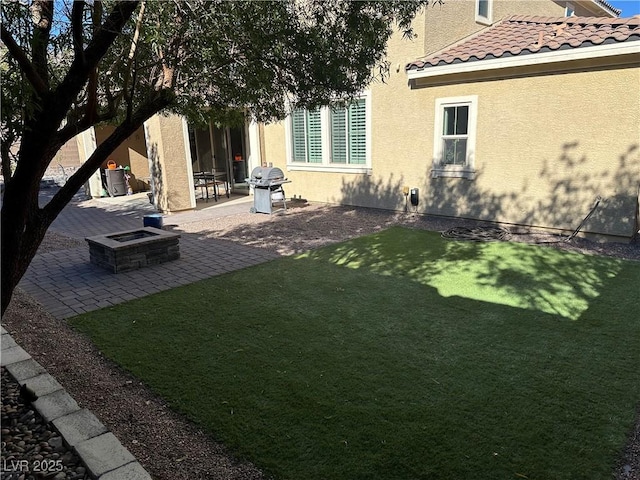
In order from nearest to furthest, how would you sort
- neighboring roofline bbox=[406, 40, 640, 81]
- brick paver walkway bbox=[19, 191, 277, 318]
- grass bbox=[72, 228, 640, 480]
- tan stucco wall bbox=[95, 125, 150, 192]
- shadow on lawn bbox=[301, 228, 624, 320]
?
grass bbox=[72, 228, 640, 480] → shadow on lawn bbox=[301, 228, 624, 320] → brick paver walkway bbox=[19, 191, 277, 318] → neighboring roofline bbox=[406, 40, 640, 81] → tan stucco wall bbox=[95, 125, 150, 192]

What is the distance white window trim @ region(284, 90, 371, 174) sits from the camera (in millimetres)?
11921

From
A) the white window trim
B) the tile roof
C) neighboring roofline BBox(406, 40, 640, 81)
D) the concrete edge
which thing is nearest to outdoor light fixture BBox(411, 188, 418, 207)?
the white window trim

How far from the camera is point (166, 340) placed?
184 inches

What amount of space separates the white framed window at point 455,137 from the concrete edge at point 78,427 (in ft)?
29.4

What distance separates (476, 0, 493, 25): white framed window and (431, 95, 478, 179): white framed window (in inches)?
126

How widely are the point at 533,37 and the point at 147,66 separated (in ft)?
28.3

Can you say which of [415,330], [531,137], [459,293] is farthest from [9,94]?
[531,137]

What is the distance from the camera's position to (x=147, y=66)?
369 centimetres

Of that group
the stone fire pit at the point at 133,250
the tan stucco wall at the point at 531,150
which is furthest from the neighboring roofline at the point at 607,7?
the stone fire pit at the point at 133,250

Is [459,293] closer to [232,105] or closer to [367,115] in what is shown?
[232,105]

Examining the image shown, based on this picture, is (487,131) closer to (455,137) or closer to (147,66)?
(455,137)

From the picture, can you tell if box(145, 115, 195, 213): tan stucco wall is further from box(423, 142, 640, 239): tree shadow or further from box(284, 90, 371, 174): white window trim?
box(423, 142, 640, 239): tree shadow

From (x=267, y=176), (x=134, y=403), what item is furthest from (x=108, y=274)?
(x=267, y=176)

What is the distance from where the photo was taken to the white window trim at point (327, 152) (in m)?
11.9
